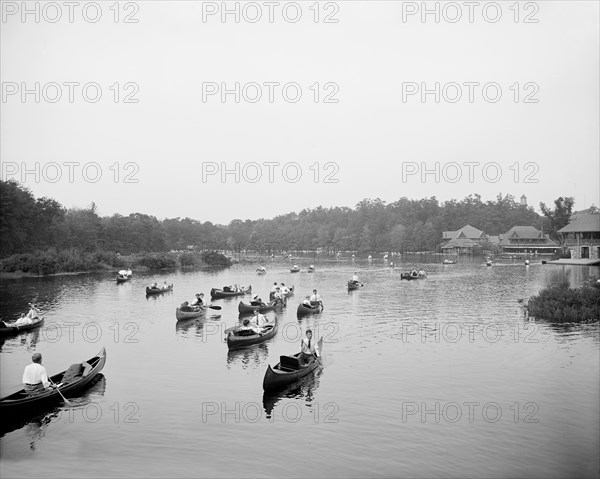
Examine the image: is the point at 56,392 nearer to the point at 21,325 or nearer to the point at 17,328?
the point at 17,328

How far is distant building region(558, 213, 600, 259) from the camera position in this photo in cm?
7150

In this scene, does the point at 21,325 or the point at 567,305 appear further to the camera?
the point at 567,305

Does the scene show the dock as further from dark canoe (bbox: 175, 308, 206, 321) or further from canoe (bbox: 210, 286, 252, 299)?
dark canoe (bbox: 175, 308, 206, 321)

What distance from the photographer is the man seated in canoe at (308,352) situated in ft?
61.1

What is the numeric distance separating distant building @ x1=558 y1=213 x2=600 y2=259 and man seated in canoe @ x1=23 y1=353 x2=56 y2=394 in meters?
70.9

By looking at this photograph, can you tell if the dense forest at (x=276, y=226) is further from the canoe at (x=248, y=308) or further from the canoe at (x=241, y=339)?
the canoe at (x=241, y=339)

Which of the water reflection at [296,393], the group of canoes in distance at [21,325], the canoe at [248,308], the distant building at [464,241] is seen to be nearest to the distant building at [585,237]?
the distant building at [464,241]

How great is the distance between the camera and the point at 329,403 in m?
16.2

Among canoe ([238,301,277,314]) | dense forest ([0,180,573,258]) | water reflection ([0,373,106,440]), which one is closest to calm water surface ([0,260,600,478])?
water reflection ([0,373,106,440])

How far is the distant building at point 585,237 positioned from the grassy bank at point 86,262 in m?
50.0

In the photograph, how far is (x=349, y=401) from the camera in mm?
16312

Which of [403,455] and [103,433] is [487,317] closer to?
[403,455]

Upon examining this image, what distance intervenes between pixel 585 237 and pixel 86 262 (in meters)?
63.3

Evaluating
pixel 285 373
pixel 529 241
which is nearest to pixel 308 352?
pixel 285 373
